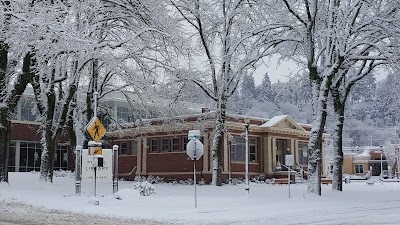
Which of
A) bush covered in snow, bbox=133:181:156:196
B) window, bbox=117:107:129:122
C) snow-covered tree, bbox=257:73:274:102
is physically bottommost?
bush covered in snow, bbox=133:181:156:196

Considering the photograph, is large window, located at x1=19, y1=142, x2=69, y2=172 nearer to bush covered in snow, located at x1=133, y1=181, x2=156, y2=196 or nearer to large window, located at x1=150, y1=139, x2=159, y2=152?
large window, located at x1=150, y1=139, x2=159, y2=152

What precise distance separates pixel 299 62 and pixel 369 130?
98.2m

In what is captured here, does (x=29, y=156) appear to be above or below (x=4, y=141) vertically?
below

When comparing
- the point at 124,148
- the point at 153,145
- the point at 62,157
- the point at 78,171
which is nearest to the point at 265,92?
the point at 62,157

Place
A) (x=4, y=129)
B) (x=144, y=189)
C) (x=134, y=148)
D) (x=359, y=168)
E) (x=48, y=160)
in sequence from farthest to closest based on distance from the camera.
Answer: (x=359, y=168) < (x=134, y=148) < (x=48, y=160) < (x=144, y=189) < (x=4, y=129)

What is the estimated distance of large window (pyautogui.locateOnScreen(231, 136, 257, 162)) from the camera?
39.5 m

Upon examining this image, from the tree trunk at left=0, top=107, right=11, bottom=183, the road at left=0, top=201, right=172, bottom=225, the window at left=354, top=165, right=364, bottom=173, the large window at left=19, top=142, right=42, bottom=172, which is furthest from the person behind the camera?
the window at left=354, top=165, right=364, bottom=173

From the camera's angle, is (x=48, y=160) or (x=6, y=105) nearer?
(x=6, y=105)

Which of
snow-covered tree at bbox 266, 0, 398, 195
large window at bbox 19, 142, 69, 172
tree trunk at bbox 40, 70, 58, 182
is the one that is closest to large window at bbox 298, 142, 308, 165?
snow-covered tree at bbox 266, 0, 398, 195

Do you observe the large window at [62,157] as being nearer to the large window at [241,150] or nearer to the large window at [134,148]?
the large window at [134,148]

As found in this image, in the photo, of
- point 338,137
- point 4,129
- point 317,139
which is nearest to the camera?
point 4,129

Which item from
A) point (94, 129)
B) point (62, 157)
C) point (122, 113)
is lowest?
point (62, 157)

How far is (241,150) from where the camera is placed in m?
40.3

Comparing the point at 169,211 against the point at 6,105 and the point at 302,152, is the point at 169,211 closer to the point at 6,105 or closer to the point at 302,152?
the point at 6,105
